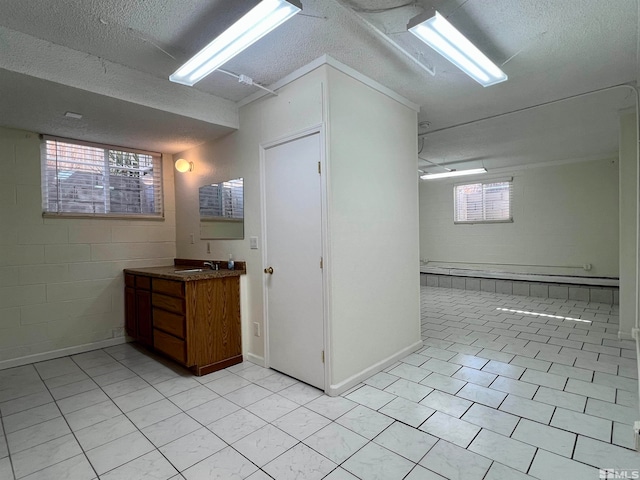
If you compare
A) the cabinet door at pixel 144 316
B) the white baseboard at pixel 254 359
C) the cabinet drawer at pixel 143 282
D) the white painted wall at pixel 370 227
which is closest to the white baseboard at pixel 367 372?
the white painted wall at pixel 370 227

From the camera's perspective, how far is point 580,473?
1598 mm

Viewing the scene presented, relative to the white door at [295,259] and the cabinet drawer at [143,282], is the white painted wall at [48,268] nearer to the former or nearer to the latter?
the cabinet drawer at [143,282]

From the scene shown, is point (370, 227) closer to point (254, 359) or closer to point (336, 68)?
point (336, 68)

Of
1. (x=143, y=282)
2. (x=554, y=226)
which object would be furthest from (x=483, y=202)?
(x=143, y=282)

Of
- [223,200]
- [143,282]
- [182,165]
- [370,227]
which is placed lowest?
[143,282]

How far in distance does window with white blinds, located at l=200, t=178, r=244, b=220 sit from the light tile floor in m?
1.55

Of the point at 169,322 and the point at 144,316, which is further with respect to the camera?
the point at 144,316

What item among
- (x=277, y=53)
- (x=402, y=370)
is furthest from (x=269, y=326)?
(x=277, y=53)

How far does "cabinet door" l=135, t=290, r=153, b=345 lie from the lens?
11.0 feet

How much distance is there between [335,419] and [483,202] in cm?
615

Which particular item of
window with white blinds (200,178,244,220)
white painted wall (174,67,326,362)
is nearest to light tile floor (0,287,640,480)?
white painted wall (174,67,326,362)

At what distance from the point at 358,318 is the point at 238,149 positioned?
6.73 ft

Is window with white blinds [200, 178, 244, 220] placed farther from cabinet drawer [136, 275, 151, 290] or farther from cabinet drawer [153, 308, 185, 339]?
cabinet drawer [153, 308, 185, 339]

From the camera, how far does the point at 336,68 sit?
2.45 m
